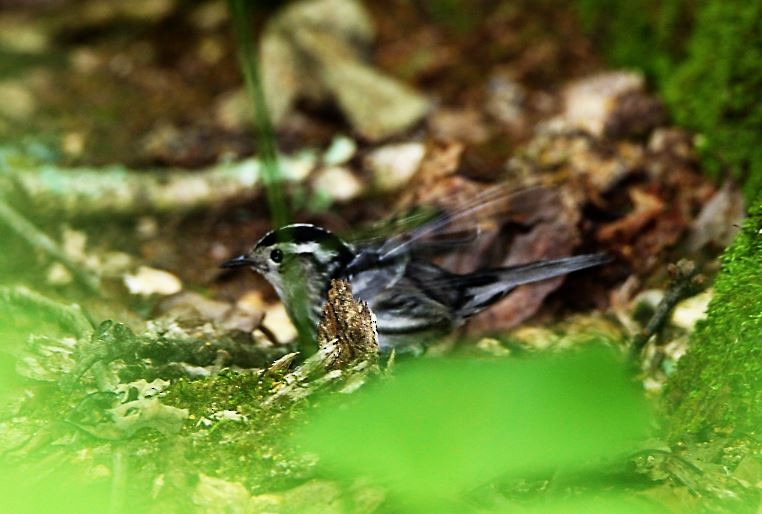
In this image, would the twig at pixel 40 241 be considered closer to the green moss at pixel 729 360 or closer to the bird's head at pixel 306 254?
the bird's head at pixel 306 254

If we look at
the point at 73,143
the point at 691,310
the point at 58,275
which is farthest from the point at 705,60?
the point at 73,143

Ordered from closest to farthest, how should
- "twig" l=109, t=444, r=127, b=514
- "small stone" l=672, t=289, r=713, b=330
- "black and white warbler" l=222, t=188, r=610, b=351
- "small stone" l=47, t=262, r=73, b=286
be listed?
"twig" l=109, t=444, r=127, b=514 → "small stone" l=672, t=289, r=713, b=330 → "black and white warbler" l=222, t=188, r=610, b=351 → "small stone" l=47, t=262, r=73, b=286

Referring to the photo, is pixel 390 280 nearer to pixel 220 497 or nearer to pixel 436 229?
pixel 436 229

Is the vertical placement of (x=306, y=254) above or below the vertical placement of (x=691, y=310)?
above

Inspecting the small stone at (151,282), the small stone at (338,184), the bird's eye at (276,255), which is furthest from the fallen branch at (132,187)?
the bird's eye at (276,255)

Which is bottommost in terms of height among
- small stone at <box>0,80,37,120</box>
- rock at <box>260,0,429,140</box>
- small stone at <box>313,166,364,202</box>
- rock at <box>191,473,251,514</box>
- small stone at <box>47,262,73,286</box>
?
rock at <box>191,473,251,514</box>

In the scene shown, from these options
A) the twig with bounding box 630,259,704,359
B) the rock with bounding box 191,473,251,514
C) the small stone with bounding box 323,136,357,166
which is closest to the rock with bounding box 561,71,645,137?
the small stone with bounding box 323,136,357,166

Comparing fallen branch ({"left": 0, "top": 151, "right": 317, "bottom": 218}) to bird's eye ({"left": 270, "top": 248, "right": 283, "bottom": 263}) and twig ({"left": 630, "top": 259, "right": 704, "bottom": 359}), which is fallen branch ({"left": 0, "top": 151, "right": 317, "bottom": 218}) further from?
twig ({"left": 630, "top": 259, "right": 704, "bottom": 359})
